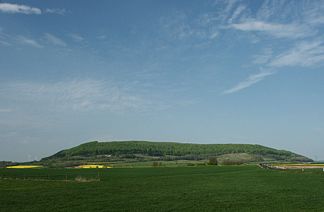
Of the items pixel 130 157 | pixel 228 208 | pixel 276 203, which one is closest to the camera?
pixel 228 208

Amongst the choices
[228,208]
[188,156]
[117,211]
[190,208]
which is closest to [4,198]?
[117,211]

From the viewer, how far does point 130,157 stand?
7156 inches

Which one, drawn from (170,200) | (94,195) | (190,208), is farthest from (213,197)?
(94,195)

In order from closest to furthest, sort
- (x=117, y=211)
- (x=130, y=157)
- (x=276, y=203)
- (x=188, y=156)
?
(x=117, y=211), (x=276, y=203), (x=130, y=157), (x=188, y=156)

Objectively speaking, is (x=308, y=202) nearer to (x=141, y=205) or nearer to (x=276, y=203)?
(x=276, y=203)

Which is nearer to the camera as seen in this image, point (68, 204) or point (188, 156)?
point (68, 204)

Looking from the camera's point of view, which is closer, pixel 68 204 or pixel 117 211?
pixel 117 211

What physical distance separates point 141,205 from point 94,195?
7.06 m

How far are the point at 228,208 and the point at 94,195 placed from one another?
39.0 feet

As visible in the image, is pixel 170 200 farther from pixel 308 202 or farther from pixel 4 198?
pixel 4 198

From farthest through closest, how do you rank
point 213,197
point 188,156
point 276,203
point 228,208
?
point 188,156
point 213,197
point 276,203
point 228,208

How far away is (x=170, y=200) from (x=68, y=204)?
7.58 metres

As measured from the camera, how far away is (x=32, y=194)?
32.2 metres

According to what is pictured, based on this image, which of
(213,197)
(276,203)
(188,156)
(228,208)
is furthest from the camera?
(188,156)
